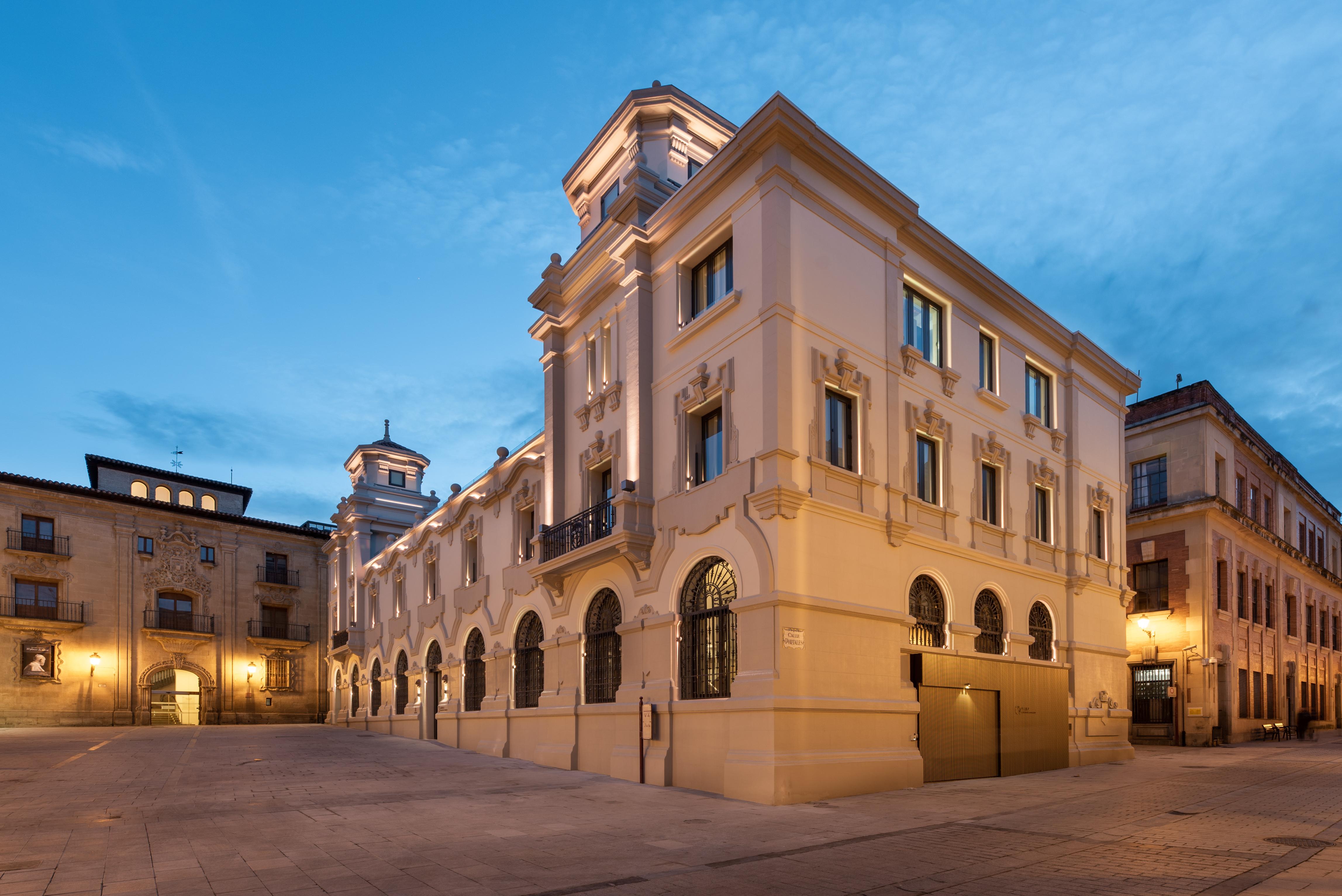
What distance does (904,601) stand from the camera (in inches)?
730

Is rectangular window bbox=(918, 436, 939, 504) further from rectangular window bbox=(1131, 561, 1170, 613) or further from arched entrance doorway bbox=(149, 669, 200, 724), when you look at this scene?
arched entrance doorway bbox=(149, 669, 200, 724)

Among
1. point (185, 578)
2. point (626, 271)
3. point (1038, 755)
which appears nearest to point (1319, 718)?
→ point (1038, 755)

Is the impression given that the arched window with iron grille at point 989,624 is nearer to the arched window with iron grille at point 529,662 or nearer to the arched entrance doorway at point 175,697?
the arched window with iron grille at point 529,662

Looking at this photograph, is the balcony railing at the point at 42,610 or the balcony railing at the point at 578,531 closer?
the balcony railing at the point at 578,531

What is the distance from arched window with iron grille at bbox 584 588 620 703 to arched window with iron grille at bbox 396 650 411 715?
60.3ft

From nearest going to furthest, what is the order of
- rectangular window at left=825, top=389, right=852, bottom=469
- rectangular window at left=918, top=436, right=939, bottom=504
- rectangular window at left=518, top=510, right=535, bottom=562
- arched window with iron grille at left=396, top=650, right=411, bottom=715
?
rectangular window at left=825, top=389, right=852, bottom=469, rectangular window at left=918, top=436, right=939, bottom=504, rectangular window at left=518, top=510, right=535, bottom=562, arched window with iron grille at left=396, top=650, right=411, bottom=715

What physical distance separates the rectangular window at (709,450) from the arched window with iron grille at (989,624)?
7.53m

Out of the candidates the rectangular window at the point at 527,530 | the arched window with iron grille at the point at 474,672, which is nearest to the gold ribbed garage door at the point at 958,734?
the rectangular window at the point at 527,530

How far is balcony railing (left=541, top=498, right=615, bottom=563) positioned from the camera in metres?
20.6

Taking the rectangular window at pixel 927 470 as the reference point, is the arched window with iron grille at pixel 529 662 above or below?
below

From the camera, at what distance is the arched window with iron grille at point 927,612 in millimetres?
19250

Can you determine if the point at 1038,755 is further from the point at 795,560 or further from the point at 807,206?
the point at 807,206

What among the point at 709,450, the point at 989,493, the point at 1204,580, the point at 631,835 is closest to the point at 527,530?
the point at 709,450

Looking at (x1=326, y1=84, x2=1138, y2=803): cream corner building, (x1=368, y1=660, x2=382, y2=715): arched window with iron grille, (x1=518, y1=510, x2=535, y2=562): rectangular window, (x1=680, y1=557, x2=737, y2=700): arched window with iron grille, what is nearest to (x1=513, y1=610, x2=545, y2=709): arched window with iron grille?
(x1=326, y1=84, x2=1138, y2=803): cream corner building
